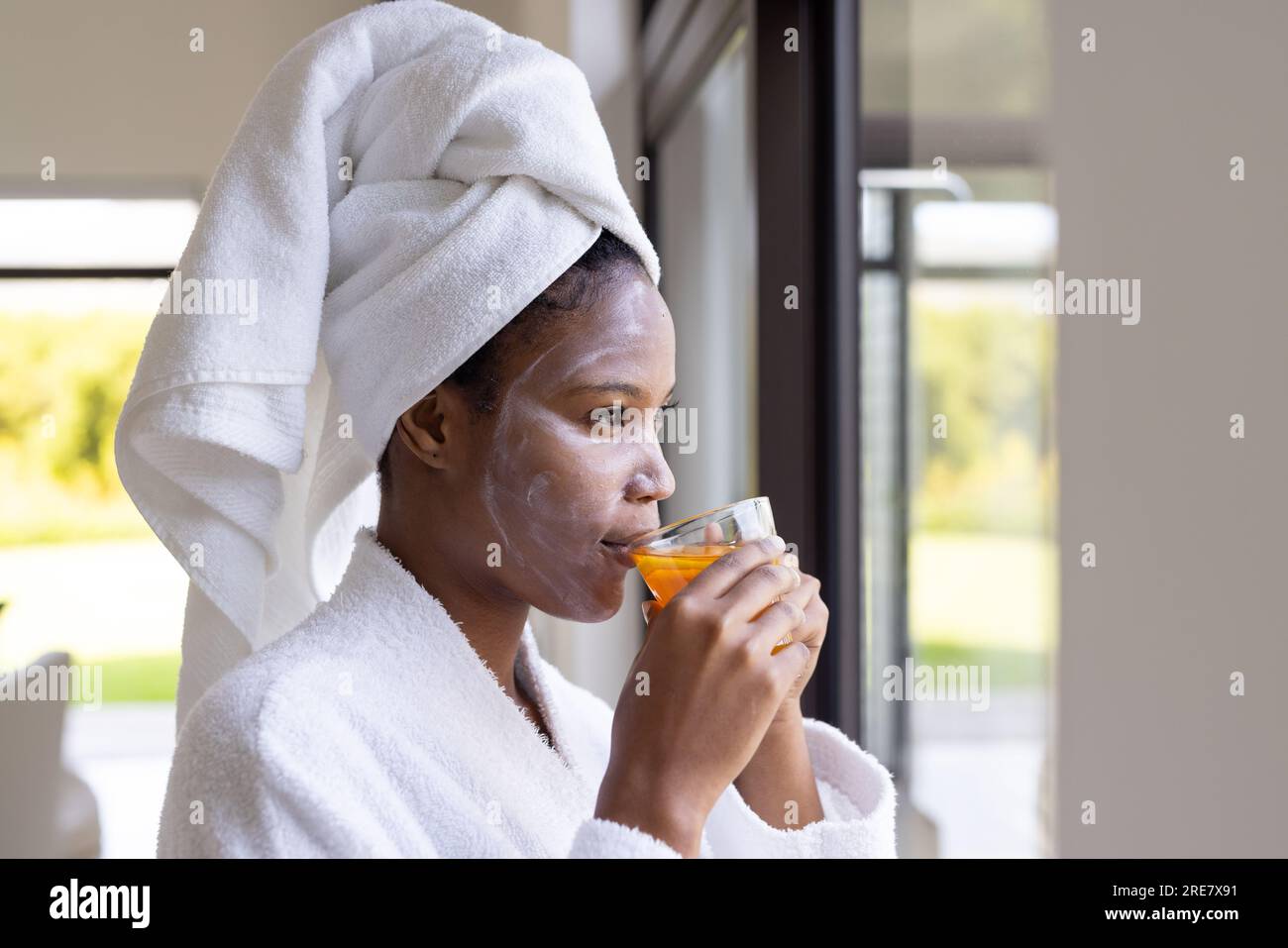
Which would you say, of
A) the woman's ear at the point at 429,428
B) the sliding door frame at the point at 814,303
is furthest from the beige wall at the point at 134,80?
the woman's ear at the point at 429,428

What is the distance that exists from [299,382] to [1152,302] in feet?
1.80

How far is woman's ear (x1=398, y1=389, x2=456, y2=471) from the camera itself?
31.0 inches

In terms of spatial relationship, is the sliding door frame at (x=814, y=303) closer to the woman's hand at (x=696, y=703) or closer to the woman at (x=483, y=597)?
the woman at (x=483, y=597)

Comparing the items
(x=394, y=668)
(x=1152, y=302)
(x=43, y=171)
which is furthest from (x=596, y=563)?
(x=43, y=171)

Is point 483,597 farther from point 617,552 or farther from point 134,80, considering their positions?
point 134,80

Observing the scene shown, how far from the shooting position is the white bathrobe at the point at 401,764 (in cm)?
63

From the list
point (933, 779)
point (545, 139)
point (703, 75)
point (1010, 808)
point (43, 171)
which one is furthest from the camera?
point (43, 171)

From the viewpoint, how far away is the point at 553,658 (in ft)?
8.54

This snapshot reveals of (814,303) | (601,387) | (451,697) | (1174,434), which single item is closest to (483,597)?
(451,697)

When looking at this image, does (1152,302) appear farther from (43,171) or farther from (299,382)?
(43,171)

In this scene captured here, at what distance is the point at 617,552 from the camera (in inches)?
31.1

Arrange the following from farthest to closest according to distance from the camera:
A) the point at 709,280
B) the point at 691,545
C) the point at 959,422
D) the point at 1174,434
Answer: the point at 709,280 → the point at 959,422 → the point at 691,545 → the point at 1174,434

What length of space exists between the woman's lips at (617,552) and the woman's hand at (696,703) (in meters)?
0.09

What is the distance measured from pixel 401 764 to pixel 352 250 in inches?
13.9
